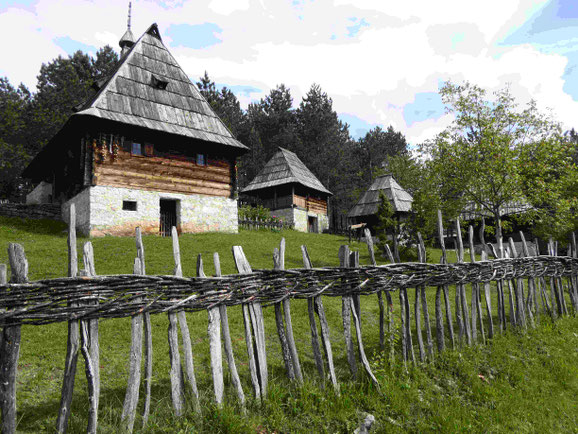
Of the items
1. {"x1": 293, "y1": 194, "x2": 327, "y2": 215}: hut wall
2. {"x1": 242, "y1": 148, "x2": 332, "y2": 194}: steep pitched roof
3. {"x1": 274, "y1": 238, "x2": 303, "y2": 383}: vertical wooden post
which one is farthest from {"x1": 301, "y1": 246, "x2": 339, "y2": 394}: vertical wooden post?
{"x1": 293, "y1": 194, "x2": 327, "y2": 215}: hut wall

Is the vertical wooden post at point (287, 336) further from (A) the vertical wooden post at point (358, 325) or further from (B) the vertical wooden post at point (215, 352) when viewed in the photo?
(A) the vertical wooden post at point (358, 325)

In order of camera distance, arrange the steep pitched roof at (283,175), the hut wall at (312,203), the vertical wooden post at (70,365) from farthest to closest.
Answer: the hut wall at (312,203) → the steep pitched roof at (283,175) → the vertical wooden post at (70,365)

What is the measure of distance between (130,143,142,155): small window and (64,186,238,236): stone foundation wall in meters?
1.73

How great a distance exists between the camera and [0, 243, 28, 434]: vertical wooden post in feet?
7.72

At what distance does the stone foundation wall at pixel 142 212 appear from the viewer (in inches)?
575

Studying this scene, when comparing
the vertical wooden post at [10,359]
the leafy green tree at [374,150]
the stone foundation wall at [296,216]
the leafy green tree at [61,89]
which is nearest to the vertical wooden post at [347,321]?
the vertical wooden post at [10,359]

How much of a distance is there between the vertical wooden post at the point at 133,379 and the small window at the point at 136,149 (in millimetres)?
14639

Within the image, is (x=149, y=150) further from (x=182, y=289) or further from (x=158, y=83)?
(x=182, y=289)

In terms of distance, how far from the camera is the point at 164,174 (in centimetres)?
1673

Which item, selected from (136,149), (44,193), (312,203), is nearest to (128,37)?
(44,193)

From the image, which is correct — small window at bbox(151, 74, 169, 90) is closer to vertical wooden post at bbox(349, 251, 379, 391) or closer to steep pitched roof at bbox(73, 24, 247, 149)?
steep pitched roof at bbox(73, 24, 247, 149)

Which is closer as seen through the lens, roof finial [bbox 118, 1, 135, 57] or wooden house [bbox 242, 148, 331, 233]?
roof finial [bbox 118, 1, 135, 57]

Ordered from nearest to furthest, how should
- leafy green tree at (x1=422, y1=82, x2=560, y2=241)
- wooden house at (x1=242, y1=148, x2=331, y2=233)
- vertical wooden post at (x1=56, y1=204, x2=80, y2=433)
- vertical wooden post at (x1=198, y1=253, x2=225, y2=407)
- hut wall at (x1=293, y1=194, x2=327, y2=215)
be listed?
vertical wooden post at (x1=56, y1=204, x2=80, y2=433) < vertical wooden post at (x1=198, y1=253, x2=225, y2=407) < leafy green tree at (x1=422, y1=82, x2=560, y2=241) < wooden house at (x1=242, y1=148, x2=331, y2=233) < hut wall at (x1=293, y1=194, x2=327, y2=215)

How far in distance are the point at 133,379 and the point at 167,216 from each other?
14.9 metres
